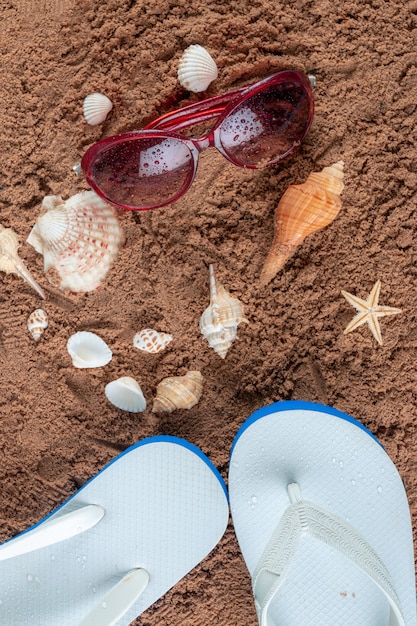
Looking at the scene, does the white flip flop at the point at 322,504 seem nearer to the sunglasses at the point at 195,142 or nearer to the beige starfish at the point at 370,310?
the beige starfish at the point at 370,310

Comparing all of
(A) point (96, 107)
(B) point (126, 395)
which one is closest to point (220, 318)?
(B) point (126, 395)

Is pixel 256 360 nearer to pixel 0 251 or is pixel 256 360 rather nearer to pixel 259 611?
pixel 259 611

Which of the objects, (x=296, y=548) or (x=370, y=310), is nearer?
(x=296, y=548)

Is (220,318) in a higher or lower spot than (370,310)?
higher

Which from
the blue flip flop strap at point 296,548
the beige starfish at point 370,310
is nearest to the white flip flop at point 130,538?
the blue flip flop strap at point 296,548

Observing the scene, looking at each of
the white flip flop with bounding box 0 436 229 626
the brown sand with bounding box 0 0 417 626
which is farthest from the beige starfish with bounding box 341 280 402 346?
the white flip flop with bounding box 0 436 229 626

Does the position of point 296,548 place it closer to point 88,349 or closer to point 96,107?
point 88,349

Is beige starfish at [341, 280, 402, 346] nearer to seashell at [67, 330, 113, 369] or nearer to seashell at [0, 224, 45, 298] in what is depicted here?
seashell at [67, 330, 113, 369]
